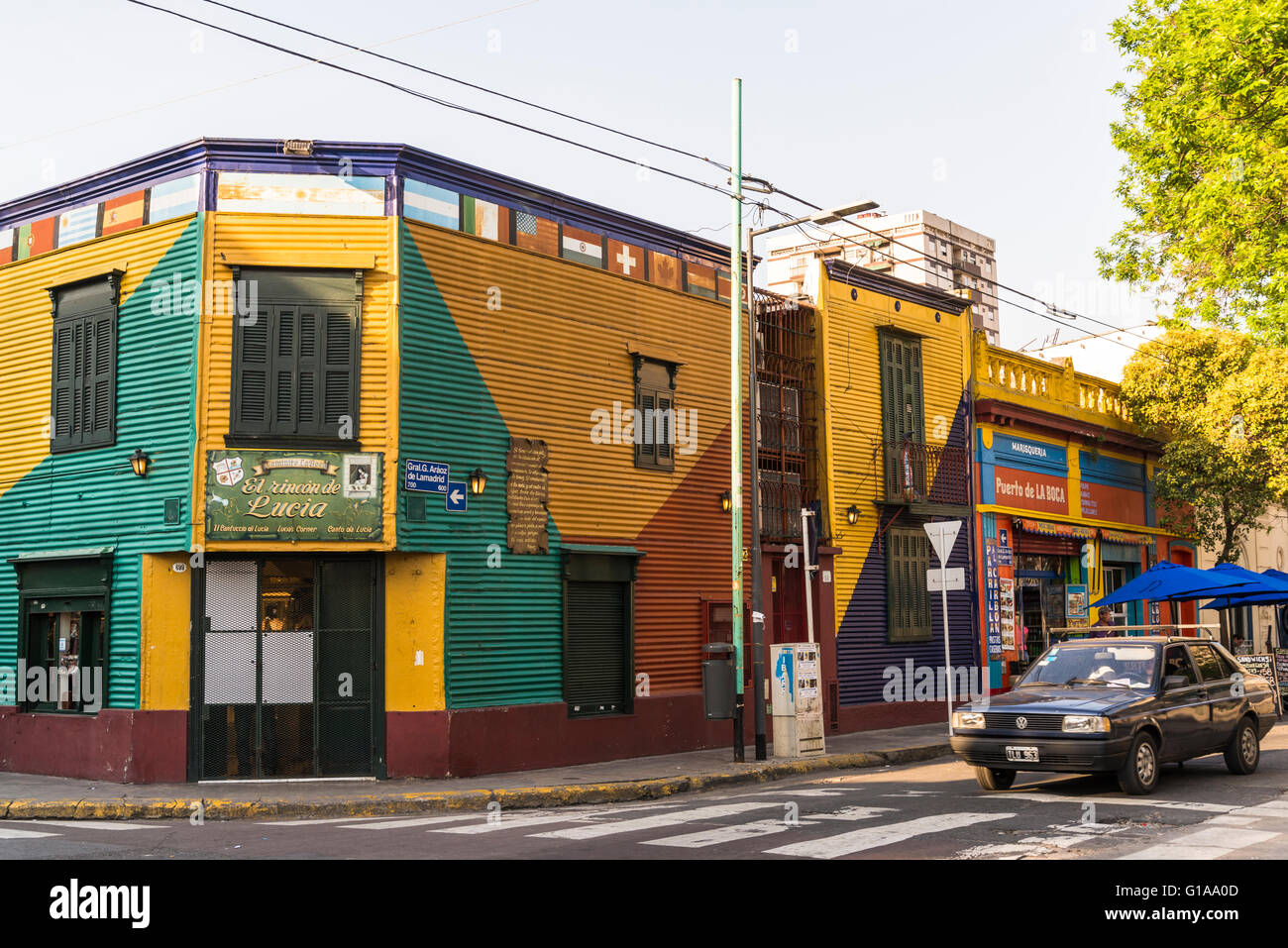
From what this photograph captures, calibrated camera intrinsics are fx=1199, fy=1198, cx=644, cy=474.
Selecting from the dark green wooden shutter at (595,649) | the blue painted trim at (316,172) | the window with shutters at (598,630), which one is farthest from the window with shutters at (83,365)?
the dark green wooden shutter at (595,649)

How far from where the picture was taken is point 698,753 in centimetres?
1811

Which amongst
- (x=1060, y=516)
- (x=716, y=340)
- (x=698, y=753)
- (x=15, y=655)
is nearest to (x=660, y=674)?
(x=698, y=753)

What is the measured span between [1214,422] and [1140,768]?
1793 cm

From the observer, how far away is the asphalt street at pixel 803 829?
365 inches

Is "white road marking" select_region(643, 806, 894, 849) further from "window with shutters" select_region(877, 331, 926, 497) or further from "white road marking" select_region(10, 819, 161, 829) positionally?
"window with shutters" select_region(877, 331, 926, 497)

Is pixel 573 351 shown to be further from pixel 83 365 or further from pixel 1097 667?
pixel 1097 667

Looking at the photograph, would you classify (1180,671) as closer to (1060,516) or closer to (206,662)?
(206,662)

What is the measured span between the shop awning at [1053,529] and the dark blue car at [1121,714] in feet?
35.6

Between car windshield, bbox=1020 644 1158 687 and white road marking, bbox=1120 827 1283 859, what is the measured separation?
3.18 metres

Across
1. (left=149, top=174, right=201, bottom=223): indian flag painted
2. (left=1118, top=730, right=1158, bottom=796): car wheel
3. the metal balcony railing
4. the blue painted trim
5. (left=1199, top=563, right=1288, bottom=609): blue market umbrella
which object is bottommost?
(left=1118, top=730, right=1158, bottom=796): car wheel

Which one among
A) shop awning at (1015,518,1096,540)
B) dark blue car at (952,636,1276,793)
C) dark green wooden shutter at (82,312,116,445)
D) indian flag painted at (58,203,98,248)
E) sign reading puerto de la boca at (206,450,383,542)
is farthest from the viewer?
shop awning at (1015,518,1096,540)

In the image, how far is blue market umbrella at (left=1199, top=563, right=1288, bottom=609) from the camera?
22.3 m

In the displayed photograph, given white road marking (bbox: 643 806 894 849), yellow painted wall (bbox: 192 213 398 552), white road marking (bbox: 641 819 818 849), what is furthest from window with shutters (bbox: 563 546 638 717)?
white road marking (bbox: 641 819 818 849)

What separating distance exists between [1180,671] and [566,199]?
10526 millimetres
